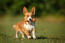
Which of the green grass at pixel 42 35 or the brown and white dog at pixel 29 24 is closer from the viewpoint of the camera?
the green grass at pixel 42 35

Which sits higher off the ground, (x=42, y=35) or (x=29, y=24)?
(x=29, y=24)

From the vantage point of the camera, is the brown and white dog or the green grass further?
the brown and white dog

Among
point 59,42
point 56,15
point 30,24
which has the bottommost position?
point 59,42

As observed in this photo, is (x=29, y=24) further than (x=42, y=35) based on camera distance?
No

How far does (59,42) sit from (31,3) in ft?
58.7

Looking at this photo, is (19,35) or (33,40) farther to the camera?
(19,35)

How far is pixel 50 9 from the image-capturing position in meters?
25.9

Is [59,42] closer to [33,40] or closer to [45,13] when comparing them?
[33,40]

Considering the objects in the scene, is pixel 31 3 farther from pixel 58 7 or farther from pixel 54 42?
pixel 54 42

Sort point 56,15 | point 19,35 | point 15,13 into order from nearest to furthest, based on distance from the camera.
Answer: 1. point 19,35
2. point 56,15
3. point 15,13

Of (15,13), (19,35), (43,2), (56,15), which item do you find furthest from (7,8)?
(19,35)

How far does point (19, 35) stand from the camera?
10531mm

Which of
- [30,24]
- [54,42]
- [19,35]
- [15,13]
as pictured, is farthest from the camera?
[15,13]

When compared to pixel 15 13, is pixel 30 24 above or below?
below
